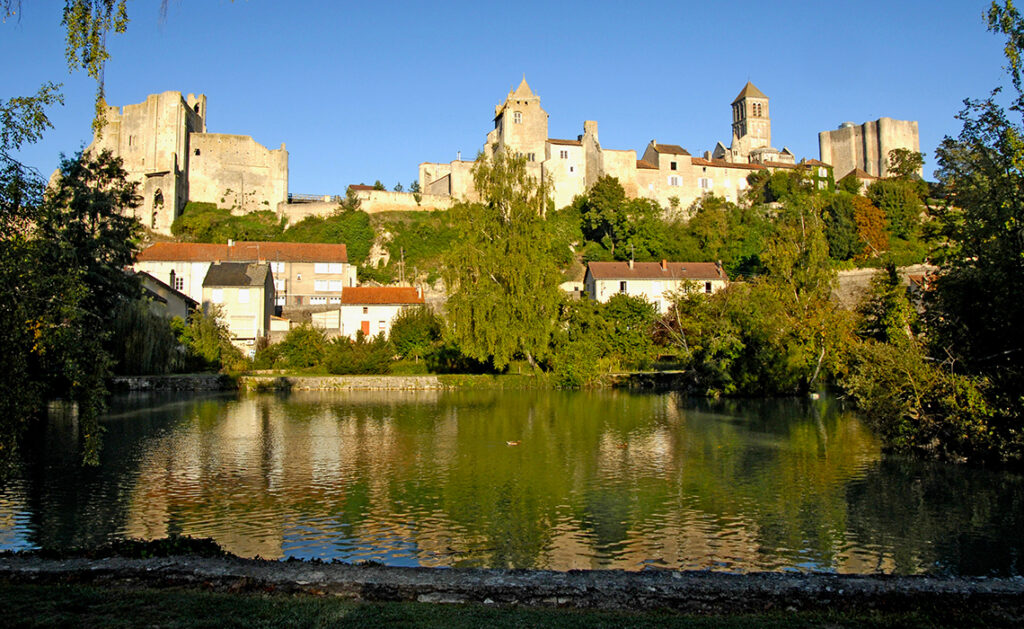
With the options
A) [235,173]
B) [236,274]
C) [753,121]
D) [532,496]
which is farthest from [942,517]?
[753,121]

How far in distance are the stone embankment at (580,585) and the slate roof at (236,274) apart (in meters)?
45.2

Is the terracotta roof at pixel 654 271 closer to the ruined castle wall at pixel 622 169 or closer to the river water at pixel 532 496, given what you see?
the ruined castle wall at pixel 622 169

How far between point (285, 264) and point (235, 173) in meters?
19.7

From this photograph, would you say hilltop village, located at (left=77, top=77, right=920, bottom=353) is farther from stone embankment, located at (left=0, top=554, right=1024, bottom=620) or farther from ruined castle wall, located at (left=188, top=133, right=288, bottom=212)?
stone embankment, located at (left=0, top=554, right=1024, bottom=620)

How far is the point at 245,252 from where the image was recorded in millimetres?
58469

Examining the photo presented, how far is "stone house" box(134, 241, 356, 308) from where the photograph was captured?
54906 mm

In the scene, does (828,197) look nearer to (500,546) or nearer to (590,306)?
(590,306)

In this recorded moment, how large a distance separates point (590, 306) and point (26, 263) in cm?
3705

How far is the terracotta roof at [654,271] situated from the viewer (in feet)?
193

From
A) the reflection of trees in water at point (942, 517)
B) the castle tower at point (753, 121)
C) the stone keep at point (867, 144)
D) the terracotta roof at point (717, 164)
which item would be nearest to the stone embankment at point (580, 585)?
the reflection of trees in water at point (942, 517)

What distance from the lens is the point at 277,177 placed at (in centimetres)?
7481

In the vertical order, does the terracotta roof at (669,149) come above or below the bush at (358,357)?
above

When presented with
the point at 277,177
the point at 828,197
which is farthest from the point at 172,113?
the point at 828,197

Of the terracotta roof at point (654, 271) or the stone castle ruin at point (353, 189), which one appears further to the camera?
the stone castle ruin at point (353, 189)
